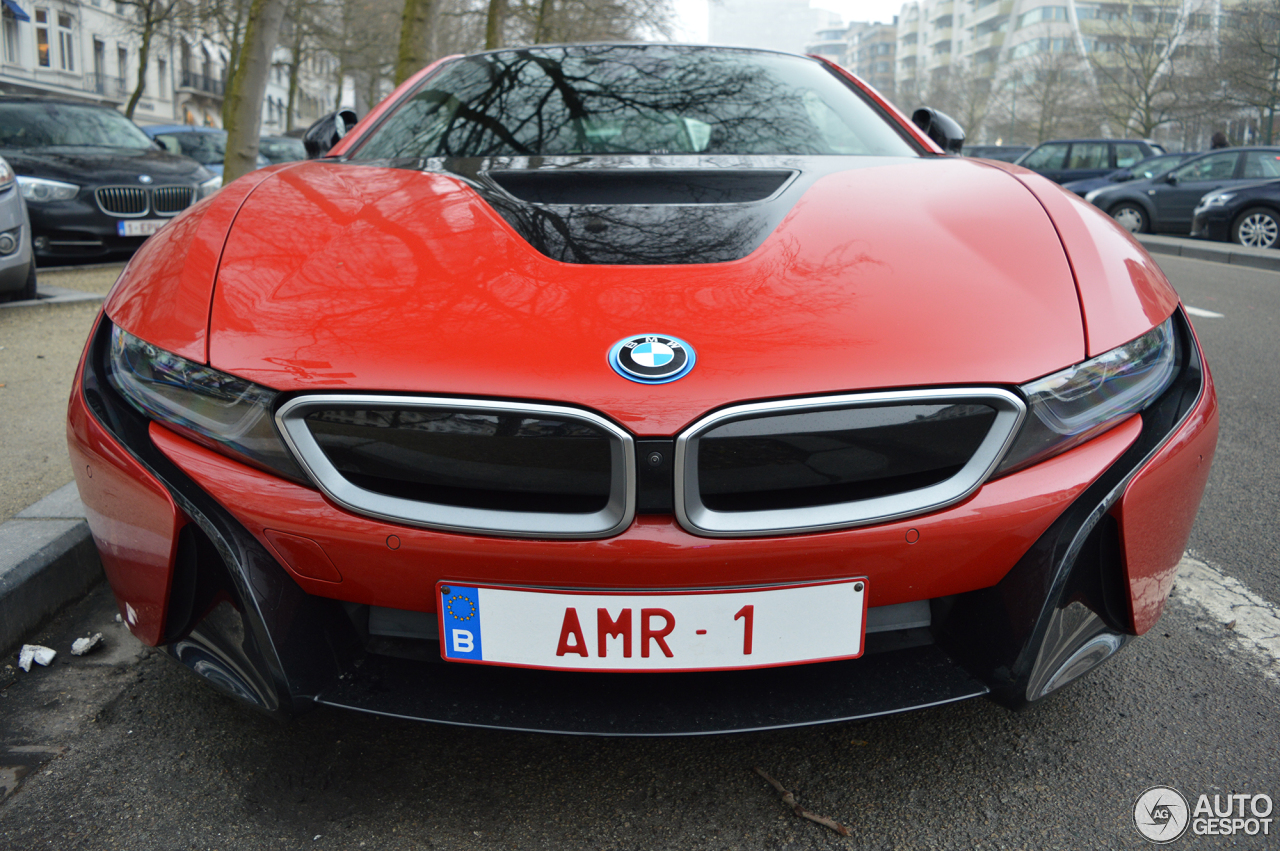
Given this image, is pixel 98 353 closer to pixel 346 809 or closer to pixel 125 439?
pixel 125 439

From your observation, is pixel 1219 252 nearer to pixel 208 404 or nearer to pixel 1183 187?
pixel 1183 187

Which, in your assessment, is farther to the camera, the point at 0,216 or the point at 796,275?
the point at 0,216

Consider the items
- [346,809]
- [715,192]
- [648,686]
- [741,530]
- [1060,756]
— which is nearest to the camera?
[741,530]

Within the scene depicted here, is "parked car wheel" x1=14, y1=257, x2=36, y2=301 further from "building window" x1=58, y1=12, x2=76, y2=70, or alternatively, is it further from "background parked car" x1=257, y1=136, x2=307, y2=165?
"building window" x1=58, y1=12, x2=76, y2=70

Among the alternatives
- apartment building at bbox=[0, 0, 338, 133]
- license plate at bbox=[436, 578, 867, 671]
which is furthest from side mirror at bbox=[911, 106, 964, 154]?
apartment building at bbox=[0, 0, 338, 133]

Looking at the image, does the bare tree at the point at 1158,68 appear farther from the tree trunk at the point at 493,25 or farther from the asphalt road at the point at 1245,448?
the asphalt road at the point at 1245,448

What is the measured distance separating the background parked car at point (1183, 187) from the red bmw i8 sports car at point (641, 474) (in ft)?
46.8

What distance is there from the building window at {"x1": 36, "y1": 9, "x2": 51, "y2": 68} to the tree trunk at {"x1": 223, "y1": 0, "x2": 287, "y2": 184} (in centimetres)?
3280

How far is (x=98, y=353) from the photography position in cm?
167

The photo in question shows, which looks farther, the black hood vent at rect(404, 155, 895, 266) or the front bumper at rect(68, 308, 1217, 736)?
the black hood vent at rect(404, 155, 895, 266)

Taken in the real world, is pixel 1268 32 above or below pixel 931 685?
above

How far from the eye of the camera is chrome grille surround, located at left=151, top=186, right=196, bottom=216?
788 cm

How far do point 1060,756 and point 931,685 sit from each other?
1.49 ft

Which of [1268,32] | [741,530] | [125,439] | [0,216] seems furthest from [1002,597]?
[1268,32]
